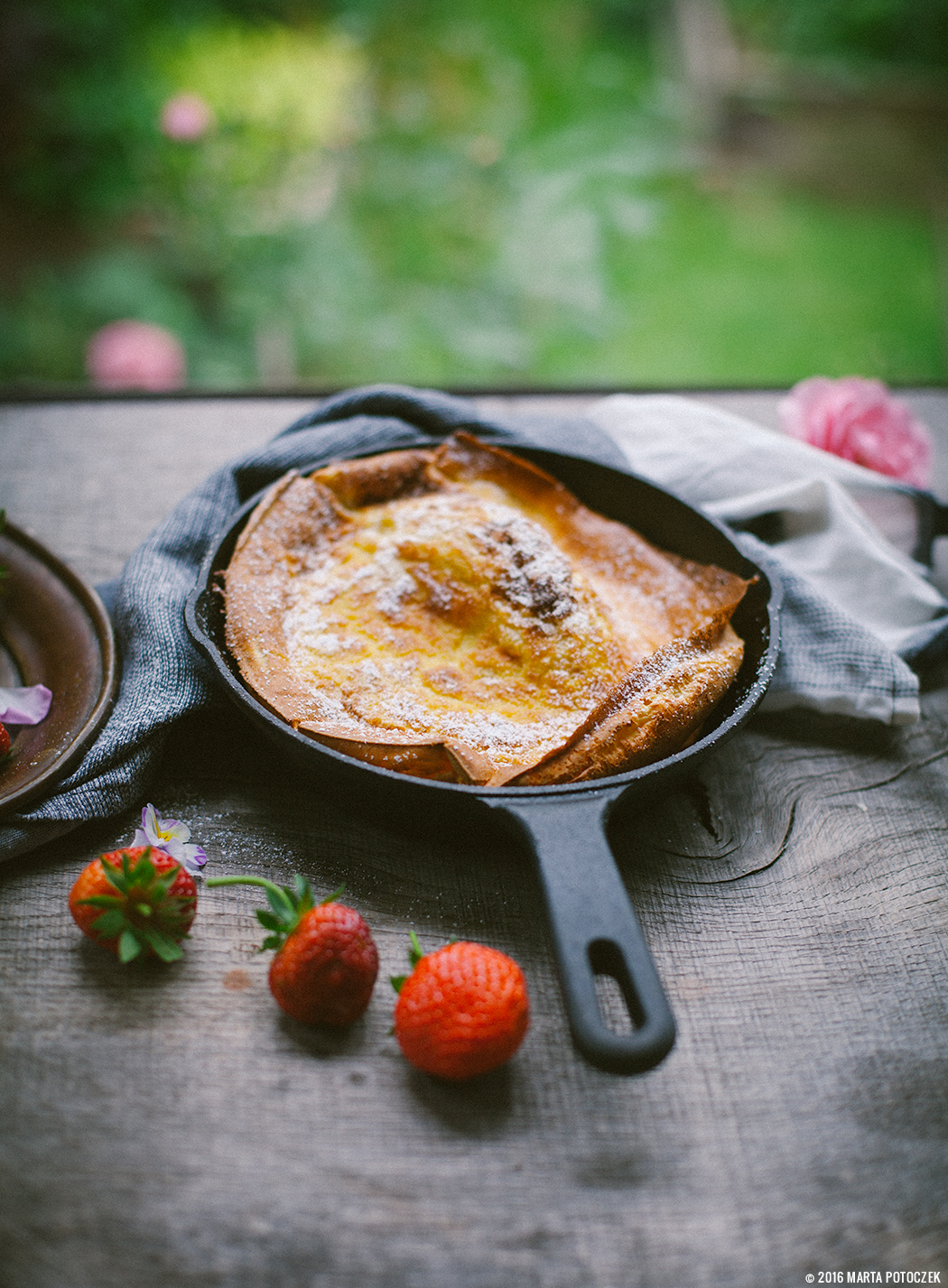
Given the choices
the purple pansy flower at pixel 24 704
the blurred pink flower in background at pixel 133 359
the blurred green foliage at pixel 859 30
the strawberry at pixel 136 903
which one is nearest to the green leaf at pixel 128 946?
the strawberry at pixel 136 903

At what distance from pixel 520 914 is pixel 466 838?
11cm

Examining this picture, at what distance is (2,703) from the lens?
1.19 meters

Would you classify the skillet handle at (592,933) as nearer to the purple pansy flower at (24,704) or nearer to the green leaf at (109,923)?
the green leaf at (109,923)

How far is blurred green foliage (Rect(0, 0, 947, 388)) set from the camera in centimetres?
290

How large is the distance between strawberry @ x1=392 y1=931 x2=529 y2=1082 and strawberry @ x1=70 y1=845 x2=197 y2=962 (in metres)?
0.25

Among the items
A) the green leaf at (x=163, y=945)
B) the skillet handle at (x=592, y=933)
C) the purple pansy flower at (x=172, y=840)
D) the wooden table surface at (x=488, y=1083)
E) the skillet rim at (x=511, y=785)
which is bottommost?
the wooden table surface at (x=488, y=1083)

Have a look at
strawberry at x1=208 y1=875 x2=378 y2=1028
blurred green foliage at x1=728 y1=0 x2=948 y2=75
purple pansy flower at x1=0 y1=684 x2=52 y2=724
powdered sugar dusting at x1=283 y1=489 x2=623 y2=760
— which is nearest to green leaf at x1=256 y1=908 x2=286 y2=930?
strawberry at x1=208 y1=875 x2=378 y2=1028

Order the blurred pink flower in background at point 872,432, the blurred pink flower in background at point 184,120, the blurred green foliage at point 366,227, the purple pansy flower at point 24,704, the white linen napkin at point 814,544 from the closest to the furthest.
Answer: the purple pansy flower at point 24,704 → the white linen napkin at point 814,544 → the blurred pink flower in background at point 872,432 → the blurred pink flower in background at point 184,120 → the blurred green foliage at point 366,227

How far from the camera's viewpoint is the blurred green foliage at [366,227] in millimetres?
2904

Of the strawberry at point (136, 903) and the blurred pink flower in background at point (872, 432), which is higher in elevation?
the blurred pink flower in background at point (872, 432)

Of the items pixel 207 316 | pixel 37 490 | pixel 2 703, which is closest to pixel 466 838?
pixel 2 703

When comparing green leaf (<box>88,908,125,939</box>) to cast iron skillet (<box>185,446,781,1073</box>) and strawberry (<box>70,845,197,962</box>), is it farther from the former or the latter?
cast iron skillet (<box>185,446,781,1073</box>)

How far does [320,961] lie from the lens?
904 millimetres

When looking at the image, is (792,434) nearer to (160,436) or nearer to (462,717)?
(462,717)
